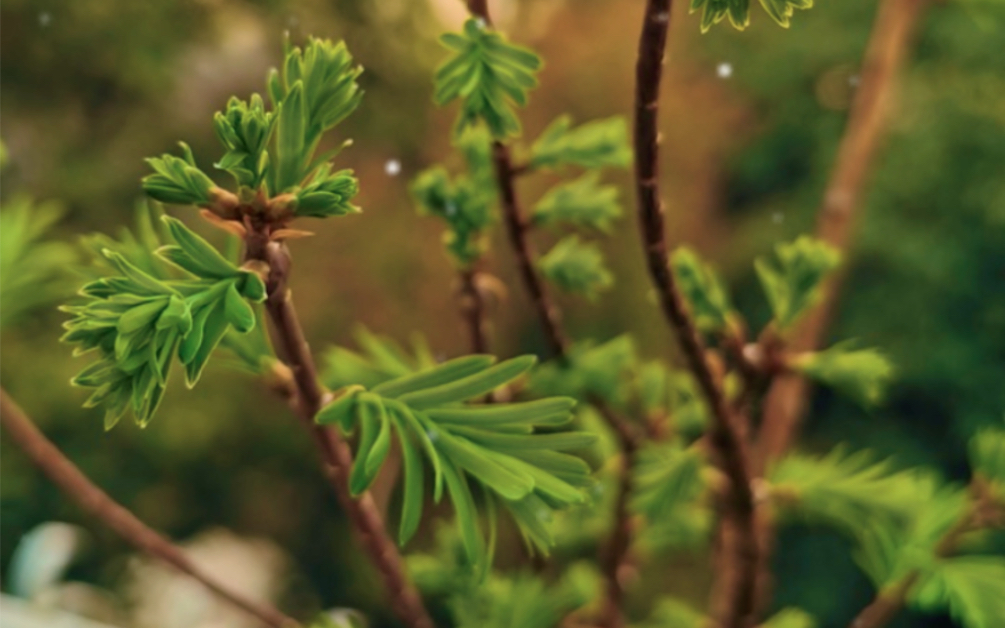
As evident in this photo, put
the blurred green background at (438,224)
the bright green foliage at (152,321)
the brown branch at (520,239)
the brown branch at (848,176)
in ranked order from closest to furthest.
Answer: the bright green foliage at (152,321)
the brown branch at (520,239)
the brown branch at (848,176)
the blurred green background at (438,224)

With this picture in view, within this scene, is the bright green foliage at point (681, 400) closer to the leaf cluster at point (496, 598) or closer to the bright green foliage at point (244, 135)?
the leaf cluster at point (496, 598)

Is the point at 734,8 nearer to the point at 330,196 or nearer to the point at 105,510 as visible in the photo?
the point at 330,196

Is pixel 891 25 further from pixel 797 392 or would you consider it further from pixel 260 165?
pixel 260 165

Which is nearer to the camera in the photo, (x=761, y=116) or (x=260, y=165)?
(x=260, y=165)

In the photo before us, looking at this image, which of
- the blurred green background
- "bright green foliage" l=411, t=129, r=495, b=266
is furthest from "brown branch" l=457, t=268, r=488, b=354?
the blurred green background

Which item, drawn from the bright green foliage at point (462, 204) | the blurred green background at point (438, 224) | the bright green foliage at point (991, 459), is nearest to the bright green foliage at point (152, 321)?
the bright green foliage at point (462, 204)

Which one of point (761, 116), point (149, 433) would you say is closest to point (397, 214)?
point (149, 433)
